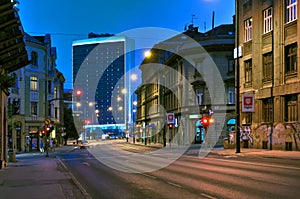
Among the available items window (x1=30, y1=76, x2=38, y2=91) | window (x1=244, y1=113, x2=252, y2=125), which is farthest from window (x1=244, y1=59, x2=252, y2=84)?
window (x1=30, y1=76, x2=38, y2=91)

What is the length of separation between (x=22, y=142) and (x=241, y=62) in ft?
99.2

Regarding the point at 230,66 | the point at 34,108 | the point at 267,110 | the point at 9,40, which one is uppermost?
the point at 230,66

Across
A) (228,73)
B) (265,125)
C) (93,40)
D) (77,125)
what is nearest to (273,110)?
(265,125)

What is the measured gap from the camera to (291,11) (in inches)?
1272

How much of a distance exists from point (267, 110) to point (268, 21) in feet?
24.1

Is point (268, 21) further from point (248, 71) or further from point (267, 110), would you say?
point (267, 110)

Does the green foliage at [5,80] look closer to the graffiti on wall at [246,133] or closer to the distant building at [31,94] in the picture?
the graffiti on wall at [246,133]

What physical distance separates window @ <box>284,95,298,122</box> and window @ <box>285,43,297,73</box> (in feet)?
6.62

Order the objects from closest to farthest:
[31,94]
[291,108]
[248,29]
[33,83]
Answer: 1. [291,108]
2. [248,29]
3. [31,94]
4. [33,83]

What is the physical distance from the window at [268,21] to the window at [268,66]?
204 cm

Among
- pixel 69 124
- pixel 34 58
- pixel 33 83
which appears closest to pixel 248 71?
pixel 33 83

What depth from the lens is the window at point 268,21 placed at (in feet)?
116

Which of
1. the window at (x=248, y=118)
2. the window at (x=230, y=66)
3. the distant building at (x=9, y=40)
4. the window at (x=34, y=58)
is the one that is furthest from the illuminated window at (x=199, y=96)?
the distant building at (x=9, y=40)

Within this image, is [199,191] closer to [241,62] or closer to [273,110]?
[273,110]
